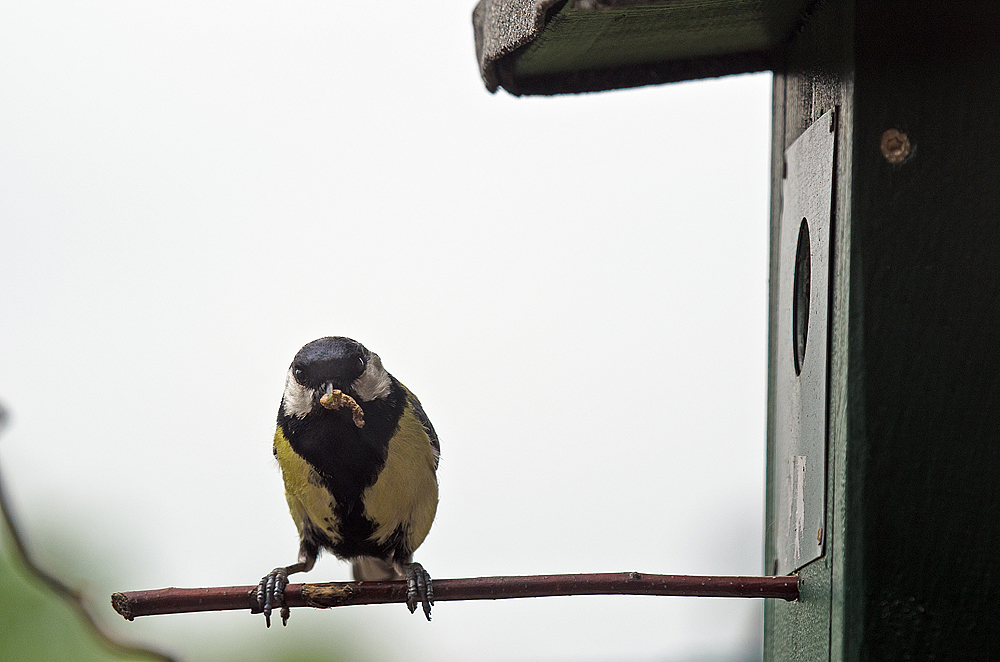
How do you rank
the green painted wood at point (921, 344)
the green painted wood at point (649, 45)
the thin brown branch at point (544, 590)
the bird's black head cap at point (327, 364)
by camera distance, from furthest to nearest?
the bird's black head cap at point (327, 364), the green painted wood at point (649, 45), the thin brown branch at point (544, 590), the green painted wood at point (921, 344)

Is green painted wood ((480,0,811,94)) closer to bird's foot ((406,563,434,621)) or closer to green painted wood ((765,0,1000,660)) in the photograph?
green painted wood ((765,0,1000,660))

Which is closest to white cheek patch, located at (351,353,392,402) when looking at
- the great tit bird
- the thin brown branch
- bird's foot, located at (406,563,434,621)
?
the great tit bird

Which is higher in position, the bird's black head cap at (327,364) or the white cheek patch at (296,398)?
the bird's black head cap at (327,364)

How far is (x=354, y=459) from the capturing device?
4.39 ft

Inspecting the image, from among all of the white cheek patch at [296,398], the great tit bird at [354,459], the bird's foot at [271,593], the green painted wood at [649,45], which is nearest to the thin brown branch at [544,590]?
the bird's foot at [271,593]

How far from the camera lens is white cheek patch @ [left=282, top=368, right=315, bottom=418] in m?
1.35

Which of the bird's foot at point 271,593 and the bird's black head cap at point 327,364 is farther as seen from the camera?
the bird's black head cap at point 327,364

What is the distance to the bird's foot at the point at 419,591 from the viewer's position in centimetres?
118

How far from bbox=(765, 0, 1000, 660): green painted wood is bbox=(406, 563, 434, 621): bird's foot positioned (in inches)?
18.3

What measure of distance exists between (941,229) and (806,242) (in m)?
0.28

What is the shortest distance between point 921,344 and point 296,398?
81 centimetres

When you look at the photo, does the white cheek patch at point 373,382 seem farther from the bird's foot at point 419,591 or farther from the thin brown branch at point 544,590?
the thin brown branch at point 544,590

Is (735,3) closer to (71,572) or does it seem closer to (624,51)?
(624,51)

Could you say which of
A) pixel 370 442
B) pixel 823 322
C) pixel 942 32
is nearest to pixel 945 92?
pixel 942 32
